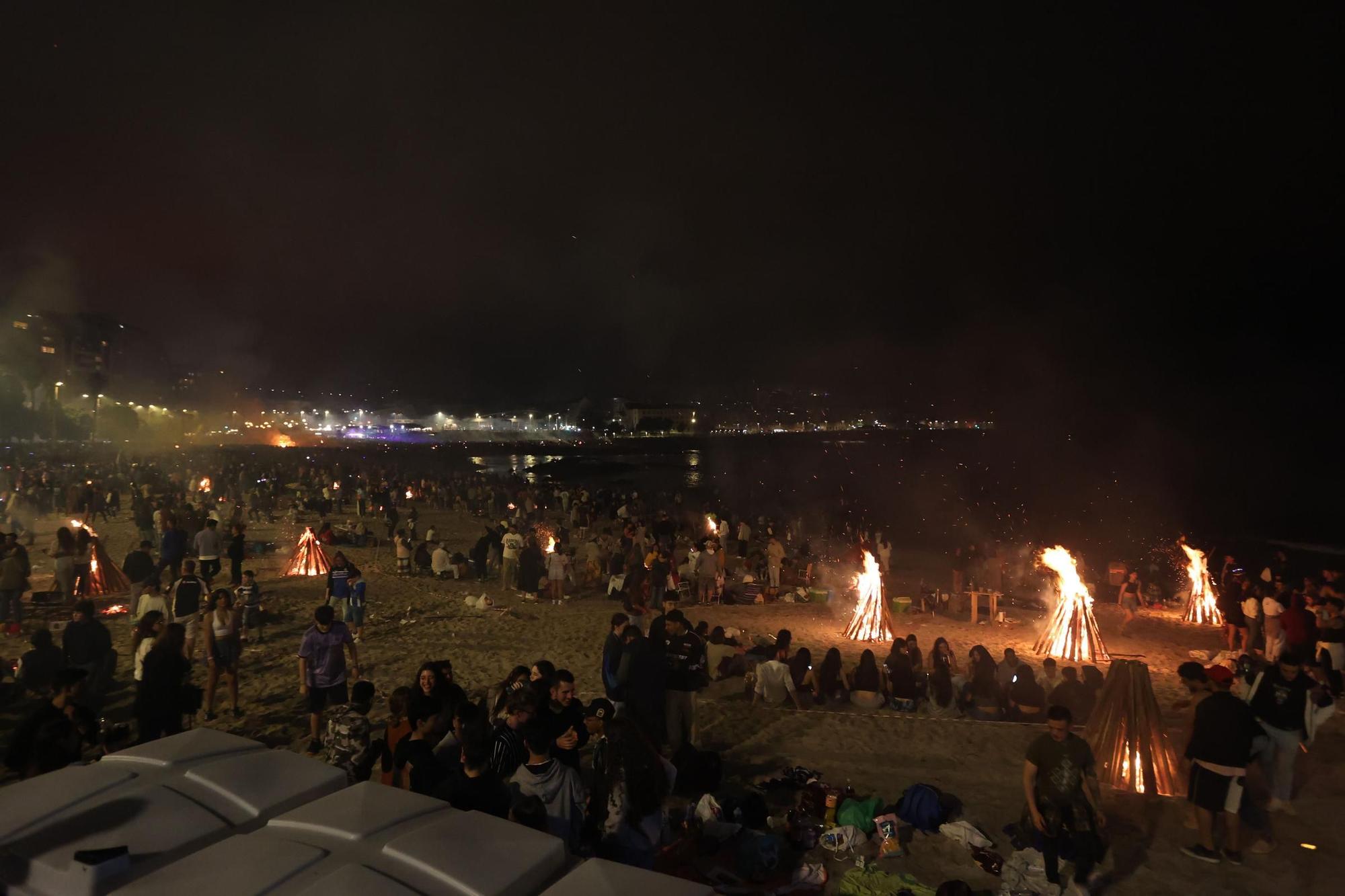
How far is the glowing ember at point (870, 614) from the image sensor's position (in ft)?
41.9

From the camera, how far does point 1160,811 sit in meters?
6.65

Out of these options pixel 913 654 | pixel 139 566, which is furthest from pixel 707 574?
pixel 139 566

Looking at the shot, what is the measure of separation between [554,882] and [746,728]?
22.1ft

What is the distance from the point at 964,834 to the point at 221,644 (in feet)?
25.6

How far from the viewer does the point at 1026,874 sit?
5367 millimetres

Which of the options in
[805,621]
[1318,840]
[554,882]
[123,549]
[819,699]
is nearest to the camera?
[554,882]

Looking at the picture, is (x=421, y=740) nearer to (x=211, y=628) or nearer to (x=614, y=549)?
(x=211, y=628)

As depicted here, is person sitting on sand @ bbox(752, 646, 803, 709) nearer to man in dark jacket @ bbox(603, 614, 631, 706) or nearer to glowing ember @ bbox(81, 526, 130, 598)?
man in dark jacket @ bbox(603, 614, 631, 706)

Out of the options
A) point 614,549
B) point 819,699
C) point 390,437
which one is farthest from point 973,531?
point 390,437

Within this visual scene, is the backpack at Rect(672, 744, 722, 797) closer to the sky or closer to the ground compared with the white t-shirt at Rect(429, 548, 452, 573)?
closer to the ground

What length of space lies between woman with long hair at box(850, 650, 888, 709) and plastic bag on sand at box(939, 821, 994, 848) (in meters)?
3.03

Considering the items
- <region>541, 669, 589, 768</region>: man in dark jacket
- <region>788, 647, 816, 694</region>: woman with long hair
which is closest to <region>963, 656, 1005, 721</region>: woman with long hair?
<region>788, 647, 816, 694</region>: woman with long hair

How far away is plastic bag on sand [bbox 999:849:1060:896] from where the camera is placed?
5.22m

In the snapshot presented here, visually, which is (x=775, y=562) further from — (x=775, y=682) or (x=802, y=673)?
(x=775, y=682)
